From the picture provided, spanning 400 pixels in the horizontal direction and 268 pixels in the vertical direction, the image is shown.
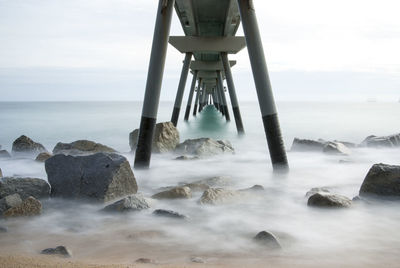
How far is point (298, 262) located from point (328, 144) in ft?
20.8

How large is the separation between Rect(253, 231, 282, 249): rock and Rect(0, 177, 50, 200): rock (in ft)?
7.78

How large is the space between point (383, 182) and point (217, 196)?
1757 millimetres

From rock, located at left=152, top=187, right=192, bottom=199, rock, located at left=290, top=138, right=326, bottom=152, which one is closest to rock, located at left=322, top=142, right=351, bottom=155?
rock, located at left=290, top=138, right=326, bottom=152

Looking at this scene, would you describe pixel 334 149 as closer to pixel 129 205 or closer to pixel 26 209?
pixel 129 205

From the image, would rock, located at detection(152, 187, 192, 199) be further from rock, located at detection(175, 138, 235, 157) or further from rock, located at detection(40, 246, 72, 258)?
rock, located at detection(175, 138, 235, 157)

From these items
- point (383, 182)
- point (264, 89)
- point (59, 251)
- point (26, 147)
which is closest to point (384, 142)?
point (264, 89)

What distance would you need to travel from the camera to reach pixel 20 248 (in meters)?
2.73

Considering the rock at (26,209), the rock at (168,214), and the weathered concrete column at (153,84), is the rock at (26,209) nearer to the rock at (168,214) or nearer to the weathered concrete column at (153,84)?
the rock at (168,214)

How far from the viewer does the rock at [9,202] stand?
A: 349 cm

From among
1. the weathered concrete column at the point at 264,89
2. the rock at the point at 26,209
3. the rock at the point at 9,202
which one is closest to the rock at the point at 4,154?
the rock at the point at 9,202

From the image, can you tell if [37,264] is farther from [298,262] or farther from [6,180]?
[6,180]

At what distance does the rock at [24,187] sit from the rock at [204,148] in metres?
4.09

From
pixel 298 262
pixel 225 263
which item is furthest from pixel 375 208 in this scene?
pixel 225 263

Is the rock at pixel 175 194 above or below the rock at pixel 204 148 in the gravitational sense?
below
